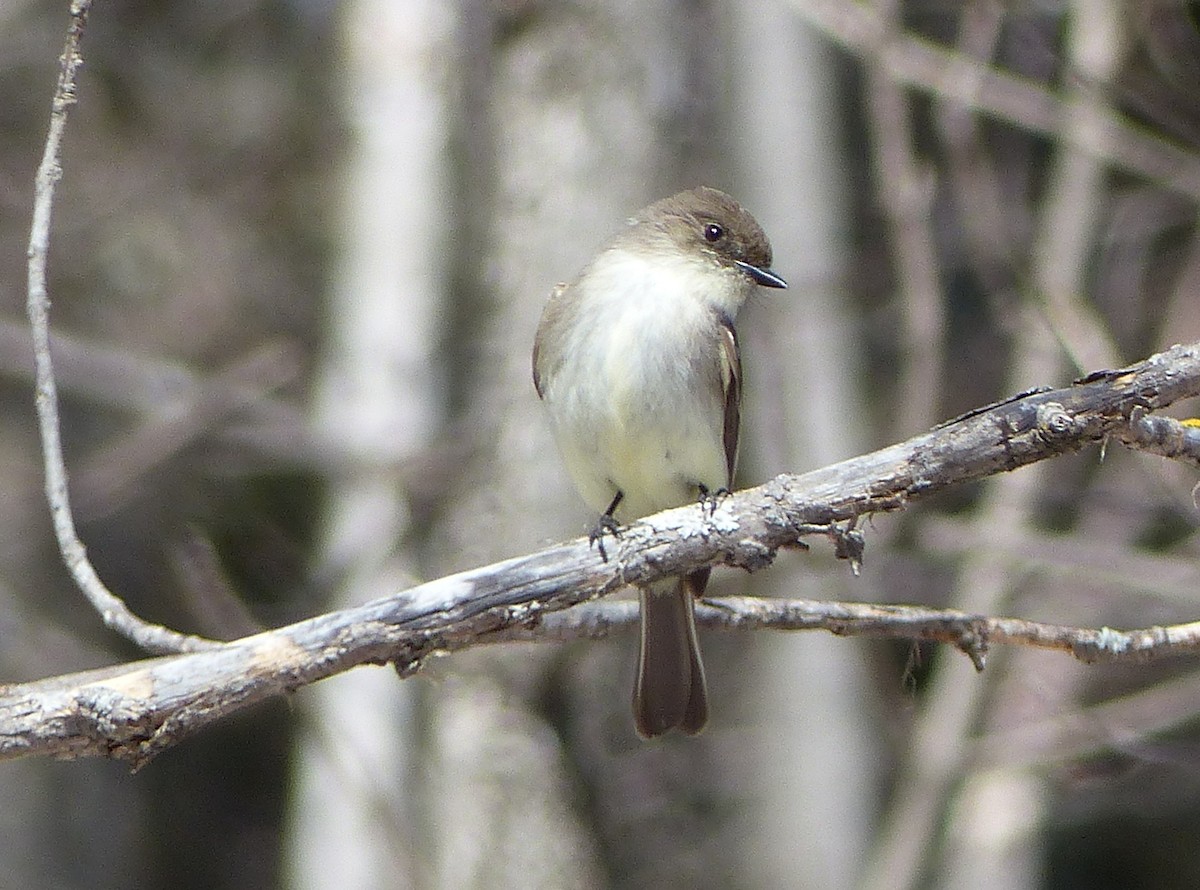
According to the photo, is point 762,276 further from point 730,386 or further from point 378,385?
point 378,385

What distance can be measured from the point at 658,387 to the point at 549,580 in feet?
4.28

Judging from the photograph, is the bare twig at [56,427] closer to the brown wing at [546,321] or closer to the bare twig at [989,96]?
the brown wing at [546,321]

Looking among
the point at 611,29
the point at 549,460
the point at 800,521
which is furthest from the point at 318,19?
the point at 800,521

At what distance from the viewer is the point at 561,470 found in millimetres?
4918

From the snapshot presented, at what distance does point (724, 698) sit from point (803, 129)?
2360 millimetres

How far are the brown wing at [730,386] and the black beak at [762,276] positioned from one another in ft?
0.53

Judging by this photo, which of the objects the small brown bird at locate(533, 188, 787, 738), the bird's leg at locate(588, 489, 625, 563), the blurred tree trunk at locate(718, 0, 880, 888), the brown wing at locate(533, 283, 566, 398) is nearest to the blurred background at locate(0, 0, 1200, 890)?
the blurred tree trunk at locate(718, 0, 880, 888)

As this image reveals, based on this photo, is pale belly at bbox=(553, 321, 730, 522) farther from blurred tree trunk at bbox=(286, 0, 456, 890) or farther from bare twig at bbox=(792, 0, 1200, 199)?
bare twig at bbox=(792, 0, 1200, 199)

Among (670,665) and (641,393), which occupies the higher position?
(641,393)

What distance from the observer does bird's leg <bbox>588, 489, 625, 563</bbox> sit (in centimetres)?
250

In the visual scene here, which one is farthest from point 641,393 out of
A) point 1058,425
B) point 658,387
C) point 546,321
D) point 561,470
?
point 1058,425

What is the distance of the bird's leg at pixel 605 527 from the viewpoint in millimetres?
2504

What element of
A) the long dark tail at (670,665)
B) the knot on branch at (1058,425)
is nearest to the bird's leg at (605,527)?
the long dark tail at (670,665)

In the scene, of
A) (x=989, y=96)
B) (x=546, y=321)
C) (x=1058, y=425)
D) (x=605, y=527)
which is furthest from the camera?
(x=989, y=96)
